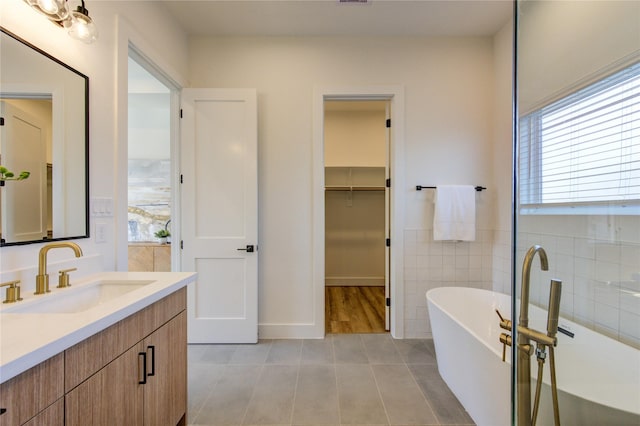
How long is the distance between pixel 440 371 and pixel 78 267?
91.3 inches

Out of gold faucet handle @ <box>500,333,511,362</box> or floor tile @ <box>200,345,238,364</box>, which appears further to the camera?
floor tile @ <box>200,345,238,364</box>

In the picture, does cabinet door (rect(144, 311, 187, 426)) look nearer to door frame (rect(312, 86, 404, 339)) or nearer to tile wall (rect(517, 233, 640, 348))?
door frame (rect(312, 86, 404, 339))

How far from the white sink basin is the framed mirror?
0.26 metres

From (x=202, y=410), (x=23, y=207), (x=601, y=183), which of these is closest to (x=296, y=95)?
(x=23, y=207)

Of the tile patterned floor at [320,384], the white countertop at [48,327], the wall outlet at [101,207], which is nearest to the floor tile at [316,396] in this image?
the tile patterned floor at [320,384]

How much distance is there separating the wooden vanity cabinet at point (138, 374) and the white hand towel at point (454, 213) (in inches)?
85.7

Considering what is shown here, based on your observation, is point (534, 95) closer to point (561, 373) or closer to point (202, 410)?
point (561, 373)

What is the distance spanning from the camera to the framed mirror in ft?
3.43

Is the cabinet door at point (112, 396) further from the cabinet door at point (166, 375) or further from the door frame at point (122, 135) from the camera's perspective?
the door frame at point (122, 135)

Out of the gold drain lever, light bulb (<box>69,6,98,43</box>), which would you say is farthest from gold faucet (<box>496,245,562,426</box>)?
light bulb (<box>69,6,98,43</box>)

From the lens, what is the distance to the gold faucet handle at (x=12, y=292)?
3.24ft

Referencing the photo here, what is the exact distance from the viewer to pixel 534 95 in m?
1.46

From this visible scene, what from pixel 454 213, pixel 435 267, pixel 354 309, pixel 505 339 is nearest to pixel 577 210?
pixel 505 339

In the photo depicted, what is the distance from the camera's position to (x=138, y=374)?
3.47 ft
